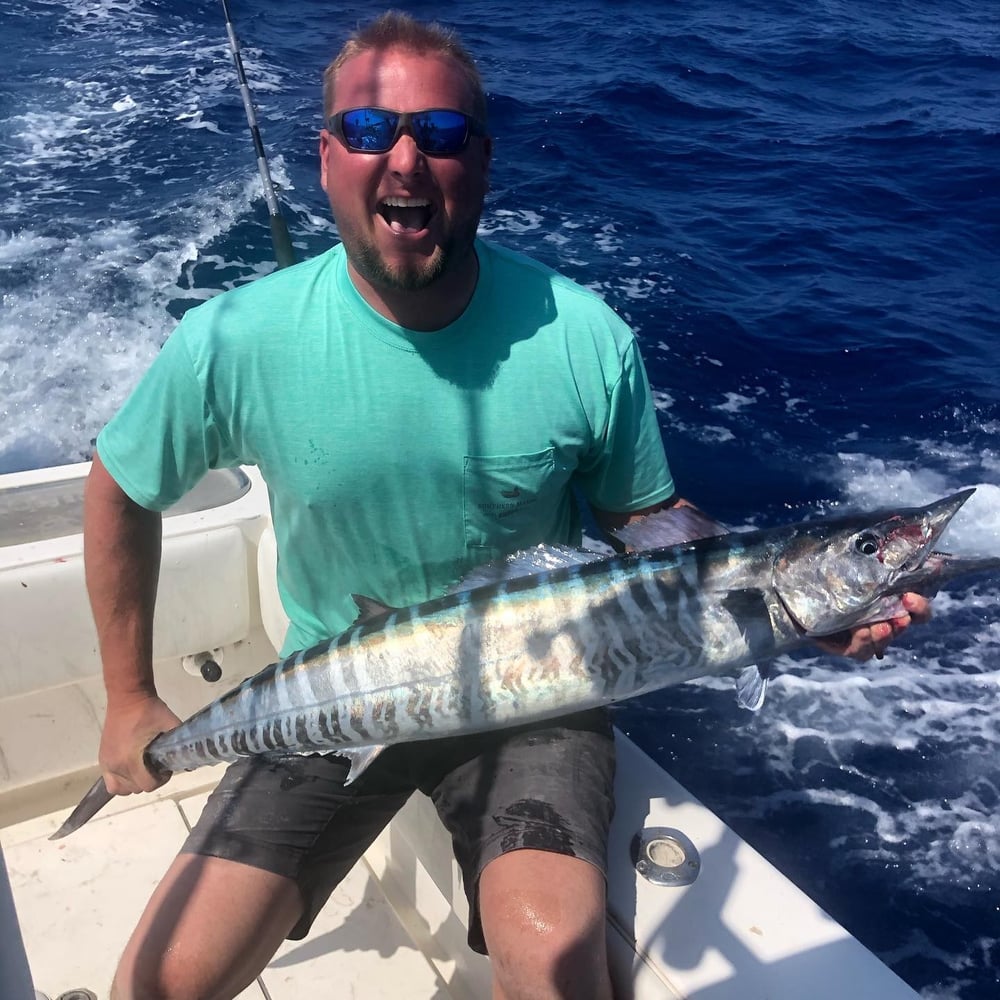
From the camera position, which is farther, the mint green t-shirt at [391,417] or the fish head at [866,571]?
the mint green t-shirt at [391,417]

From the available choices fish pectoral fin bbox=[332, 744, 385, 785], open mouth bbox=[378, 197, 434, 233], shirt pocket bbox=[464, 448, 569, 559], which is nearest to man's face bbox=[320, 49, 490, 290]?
open mouth bbox=[378, 197, 434, 233]

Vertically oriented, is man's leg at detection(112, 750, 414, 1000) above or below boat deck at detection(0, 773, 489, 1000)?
above

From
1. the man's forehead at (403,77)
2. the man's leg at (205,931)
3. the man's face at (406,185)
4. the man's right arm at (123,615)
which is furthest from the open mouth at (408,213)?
the man's leg at (205,931)

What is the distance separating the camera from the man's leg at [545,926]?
1.76m

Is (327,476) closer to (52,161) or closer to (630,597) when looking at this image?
(630,597)

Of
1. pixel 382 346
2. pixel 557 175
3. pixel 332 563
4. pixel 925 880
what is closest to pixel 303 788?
pixel 332 563

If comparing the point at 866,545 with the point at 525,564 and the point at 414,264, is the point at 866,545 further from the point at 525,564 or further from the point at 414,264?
the point at 414,264

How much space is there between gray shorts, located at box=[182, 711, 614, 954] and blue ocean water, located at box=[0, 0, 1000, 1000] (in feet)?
6.60

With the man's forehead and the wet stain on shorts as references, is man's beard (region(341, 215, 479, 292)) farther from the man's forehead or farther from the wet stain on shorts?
the wet stain on shorts

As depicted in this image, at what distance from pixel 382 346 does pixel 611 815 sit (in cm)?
118

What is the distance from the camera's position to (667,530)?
7.11ft

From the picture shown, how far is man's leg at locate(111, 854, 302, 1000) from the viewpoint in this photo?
75.6 inches

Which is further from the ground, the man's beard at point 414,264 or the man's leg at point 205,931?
the man's beard at point 414,264

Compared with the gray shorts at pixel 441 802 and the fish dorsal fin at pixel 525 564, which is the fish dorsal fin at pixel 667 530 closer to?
the fish dorsal fin at pixel 525 564
